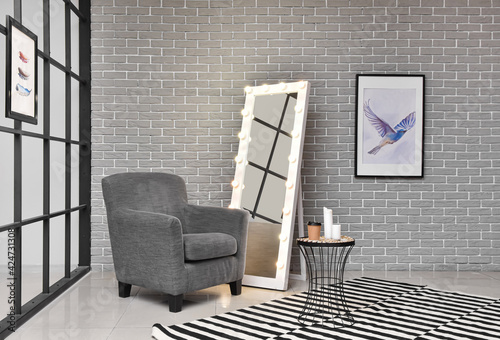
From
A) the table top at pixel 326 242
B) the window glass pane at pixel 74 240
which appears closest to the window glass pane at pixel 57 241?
the window glass pane at pixel 74 240

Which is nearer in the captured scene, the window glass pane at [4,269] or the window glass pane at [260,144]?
the window glass pane at [4,269]

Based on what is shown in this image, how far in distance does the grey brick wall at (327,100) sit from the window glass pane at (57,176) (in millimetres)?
323

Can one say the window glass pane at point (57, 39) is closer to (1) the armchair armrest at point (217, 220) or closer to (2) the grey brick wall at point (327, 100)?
(2) the grey brick wall at point (327, 100)

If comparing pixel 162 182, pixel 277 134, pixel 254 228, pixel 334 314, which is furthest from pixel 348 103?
pixel 334 314

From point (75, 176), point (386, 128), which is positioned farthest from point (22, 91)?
point (386, 128)

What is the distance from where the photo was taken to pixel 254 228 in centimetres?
425

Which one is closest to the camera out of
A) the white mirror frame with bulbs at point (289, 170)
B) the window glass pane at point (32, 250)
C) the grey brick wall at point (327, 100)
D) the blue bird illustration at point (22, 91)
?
the blue bird illustration at point (22, 91)

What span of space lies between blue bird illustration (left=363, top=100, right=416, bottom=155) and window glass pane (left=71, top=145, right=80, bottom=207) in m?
2.73

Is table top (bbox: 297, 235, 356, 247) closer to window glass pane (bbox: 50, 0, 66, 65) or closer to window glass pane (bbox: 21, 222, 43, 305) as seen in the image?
window glass pane (bbox: 21, 222, 43, 305)

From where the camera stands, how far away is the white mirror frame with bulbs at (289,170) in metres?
4.02

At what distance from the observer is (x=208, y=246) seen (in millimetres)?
3404

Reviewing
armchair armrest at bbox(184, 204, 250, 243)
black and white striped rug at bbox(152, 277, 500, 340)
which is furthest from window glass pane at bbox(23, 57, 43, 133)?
black and white striped rug at bbox(152, 277, 500, 340)

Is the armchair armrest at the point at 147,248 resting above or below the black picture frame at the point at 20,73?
below

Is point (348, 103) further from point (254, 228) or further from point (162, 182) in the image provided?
point (162, 182)
